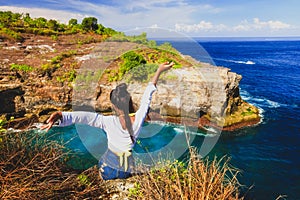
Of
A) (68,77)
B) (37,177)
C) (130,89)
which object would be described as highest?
(37,177)

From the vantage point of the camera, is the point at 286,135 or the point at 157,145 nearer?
the point at 157,145

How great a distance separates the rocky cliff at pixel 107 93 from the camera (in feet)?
62.9

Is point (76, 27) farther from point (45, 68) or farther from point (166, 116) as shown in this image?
point (166, 116)

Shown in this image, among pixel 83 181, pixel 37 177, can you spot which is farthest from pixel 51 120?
pixel 83 181

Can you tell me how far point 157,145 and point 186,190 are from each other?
47.8 feet

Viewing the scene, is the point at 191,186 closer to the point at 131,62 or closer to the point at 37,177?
the point at 37,177

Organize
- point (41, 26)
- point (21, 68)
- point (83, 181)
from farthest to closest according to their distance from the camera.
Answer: point (41, 26) < point (21, 68) < point (83, 181)

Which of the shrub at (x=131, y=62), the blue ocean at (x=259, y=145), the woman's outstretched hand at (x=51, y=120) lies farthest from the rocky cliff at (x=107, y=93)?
the woman's outstretched hand at (x=51, y=120)

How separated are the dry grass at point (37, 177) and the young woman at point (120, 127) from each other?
32cm

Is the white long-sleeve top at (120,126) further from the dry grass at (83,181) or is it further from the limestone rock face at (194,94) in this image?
the limestone rock face at (194,94)

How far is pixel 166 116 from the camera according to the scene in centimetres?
2020

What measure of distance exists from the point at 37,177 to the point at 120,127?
1269mm

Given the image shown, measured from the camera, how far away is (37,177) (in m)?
3.29

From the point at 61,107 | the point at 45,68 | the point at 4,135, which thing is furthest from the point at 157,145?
the point at 4,135
